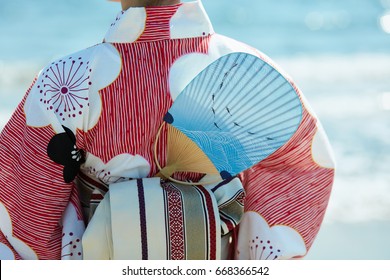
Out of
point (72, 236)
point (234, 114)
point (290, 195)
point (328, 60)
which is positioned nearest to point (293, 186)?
point (290, 195)

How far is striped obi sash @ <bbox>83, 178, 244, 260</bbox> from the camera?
1.49 m

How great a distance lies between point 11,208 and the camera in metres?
1.58

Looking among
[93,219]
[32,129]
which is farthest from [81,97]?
[93,219]

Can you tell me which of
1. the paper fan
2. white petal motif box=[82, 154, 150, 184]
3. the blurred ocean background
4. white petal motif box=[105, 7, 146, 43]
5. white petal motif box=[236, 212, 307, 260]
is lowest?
the blurred ocean background

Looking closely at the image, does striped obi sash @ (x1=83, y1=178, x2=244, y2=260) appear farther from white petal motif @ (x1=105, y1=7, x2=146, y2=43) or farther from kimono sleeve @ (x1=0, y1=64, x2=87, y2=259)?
white petal motif @ (x1=105, y1=7, x2=146, y2=43)

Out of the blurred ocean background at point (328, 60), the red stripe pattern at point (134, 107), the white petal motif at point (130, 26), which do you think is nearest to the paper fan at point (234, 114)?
the red stripe pattern at point (134, 107)

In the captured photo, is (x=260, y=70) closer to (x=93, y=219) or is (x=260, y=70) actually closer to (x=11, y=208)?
(x=93, y=219)

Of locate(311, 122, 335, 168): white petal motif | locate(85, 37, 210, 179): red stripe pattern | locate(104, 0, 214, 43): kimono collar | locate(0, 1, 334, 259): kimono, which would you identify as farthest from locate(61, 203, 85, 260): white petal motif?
locate(311, 122, 335, 168): white petal motif

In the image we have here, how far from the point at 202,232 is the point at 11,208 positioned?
14.0 inches

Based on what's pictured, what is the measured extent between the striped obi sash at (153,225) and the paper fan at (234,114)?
0.08 meters

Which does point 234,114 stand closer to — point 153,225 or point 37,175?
point 153,225

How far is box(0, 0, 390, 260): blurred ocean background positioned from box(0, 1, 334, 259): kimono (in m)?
1.74

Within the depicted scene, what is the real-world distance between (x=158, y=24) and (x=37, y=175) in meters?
0.35

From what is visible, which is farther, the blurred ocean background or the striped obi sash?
the blurred ocean background
